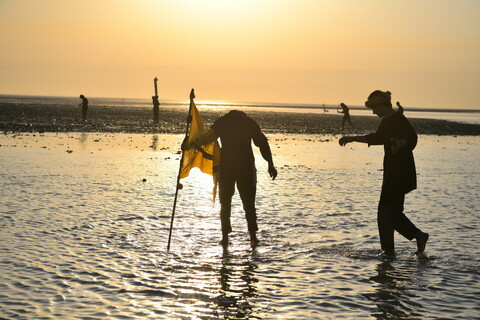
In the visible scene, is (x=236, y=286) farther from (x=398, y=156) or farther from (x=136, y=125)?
(x=136, y=125)

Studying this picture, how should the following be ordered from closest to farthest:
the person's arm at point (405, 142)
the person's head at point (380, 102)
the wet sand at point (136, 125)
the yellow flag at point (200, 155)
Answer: the person's arm at point (405, 142)
the person's head at point (380, 102)
the yellow flag at point (200, 155)
the wet sand at point (136, 125)

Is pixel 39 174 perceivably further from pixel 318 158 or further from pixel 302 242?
pixel 318 158

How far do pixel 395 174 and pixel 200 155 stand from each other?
→ 2.71m

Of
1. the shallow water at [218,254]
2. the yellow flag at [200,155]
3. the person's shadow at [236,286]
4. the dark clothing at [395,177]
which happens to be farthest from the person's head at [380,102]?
the person's shadow at [236,286]

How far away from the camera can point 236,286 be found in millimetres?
6703

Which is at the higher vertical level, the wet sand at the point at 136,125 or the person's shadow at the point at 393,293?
the wet sand at the point at 136,125

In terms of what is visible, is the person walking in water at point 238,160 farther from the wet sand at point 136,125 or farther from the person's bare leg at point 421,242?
the wet sand at point 136,125

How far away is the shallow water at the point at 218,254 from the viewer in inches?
239

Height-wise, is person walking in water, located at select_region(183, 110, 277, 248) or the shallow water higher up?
person walking in water, located at select_region(183, 110, 277, 248)

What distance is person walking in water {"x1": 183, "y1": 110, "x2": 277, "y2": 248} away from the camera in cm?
875

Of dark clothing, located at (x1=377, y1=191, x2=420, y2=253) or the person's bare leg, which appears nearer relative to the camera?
the person's bare leg

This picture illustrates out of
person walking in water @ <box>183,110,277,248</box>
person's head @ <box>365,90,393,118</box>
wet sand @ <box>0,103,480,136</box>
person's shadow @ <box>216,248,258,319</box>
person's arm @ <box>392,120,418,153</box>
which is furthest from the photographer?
wet sand @ <box>0,103,480,136</box>

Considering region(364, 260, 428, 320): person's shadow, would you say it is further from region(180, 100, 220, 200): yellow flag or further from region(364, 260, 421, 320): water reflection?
region(180, 100, 220, 200): yellow flag

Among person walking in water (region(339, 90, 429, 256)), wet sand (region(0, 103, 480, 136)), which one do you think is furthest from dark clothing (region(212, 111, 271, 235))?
wet sand (region(0, 103, 480, 136))
